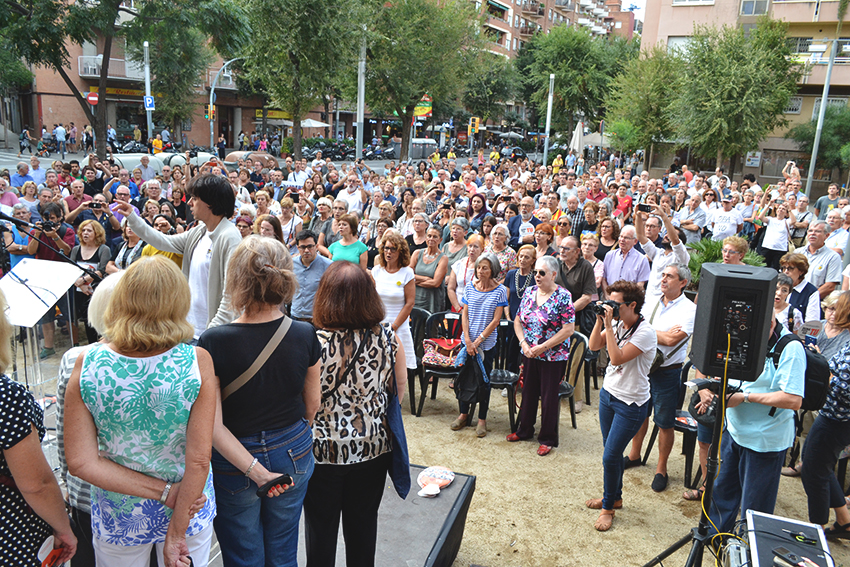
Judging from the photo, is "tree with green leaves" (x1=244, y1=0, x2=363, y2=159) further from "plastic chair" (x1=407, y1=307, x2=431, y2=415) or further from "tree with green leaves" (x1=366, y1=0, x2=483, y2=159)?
"plastic chair" (x1=407, y1=307, x2=431, y2=415)

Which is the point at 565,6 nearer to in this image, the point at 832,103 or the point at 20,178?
the point at 832,103

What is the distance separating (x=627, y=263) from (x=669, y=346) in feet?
7.67

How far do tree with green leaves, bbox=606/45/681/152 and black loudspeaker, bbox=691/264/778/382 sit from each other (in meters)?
25.8

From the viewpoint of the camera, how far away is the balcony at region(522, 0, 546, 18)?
6544cm

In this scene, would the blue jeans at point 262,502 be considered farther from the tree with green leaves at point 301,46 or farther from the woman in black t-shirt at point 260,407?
the tree with green leaves at point 301,46

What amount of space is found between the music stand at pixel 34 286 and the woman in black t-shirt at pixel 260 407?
0.98 meters

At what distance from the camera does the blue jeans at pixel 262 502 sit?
7.42 feet

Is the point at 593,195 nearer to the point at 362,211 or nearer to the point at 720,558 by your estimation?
the point at 362,211

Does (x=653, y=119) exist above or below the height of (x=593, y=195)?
above

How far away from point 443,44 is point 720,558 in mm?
27298

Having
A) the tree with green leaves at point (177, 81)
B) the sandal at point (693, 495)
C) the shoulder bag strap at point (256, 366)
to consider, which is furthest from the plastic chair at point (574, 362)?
the tree with green leaves at point (177, 81)

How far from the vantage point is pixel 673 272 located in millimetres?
4148

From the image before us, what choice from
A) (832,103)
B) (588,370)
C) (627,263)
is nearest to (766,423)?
(588,370)

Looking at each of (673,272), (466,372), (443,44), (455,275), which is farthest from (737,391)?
(443,44)
